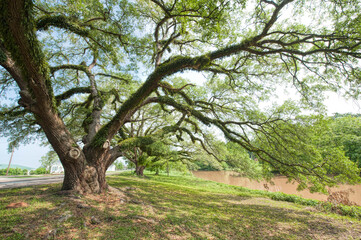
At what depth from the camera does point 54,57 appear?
21.4ft

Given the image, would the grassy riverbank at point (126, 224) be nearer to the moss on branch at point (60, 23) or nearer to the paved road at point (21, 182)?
the paved road at point (21, 182)

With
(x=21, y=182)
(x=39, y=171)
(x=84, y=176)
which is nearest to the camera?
(x=84, y=176)

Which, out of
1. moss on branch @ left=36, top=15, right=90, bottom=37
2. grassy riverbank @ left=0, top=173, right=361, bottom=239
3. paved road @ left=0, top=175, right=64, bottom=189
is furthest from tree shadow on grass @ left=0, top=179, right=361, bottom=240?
moss on branch @ left=36, top=15, right=90, bottom=37

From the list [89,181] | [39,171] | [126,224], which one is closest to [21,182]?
[89,181]

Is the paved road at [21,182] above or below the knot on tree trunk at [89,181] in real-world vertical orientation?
below

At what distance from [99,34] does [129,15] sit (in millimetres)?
1244

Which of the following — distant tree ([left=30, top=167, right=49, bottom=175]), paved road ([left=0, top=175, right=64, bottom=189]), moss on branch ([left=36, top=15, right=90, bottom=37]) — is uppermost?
moss on branch ([left=36, top=15, right=90, bottom=37])

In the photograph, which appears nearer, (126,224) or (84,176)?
(126,224)

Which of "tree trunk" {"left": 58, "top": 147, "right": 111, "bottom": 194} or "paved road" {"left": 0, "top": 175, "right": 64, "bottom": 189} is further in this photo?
"paved road" {"left": 0, "top": 175, "right": 64, "bottom": 189}

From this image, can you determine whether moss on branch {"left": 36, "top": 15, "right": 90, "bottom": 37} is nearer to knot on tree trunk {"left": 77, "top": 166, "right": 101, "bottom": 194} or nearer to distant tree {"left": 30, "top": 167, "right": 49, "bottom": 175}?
knot on tree trunk {"left": 77, "top": 166, "right": 101, "bottom": 194}

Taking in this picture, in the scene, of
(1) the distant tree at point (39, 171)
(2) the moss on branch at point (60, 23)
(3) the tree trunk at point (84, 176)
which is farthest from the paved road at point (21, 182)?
(1) the distant tree at point (39, 171)

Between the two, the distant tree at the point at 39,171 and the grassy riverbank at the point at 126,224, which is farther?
the distant tree at the point at 39,171

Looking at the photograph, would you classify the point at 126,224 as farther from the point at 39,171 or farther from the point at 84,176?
the point at 39,171

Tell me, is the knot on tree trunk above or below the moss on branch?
below
